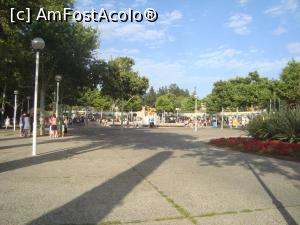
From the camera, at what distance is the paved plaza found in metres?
6.57

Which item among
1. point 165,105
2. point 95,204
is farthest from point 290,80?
point 165,105

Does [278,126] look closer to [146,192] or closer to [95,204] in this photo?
[146,192]

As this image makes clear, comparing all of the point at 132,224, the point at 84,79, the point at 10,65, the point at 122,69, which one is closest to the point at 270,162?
the point at 132,224

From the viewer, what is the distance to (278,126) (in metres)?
22.4

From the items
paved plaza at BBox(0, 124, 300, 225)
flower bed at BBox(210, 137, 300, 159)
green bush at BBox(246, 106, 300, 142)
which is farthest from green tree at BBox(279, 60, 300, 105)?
paved plaza at BBox(0, 124, 300, 225)

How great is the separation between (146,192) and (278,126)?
606 inches

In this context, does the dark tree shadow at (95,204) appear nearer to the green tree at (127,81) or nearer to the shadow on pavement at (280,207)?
the shadow on pavement at (280,207)

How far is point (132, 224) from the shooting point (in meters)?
6.15

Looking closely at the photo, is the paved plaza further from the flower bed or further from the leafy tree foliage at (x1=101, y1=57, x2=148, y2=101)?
the leafy tree foliage at (x1=101, y1=57, x2=148, y2=101)

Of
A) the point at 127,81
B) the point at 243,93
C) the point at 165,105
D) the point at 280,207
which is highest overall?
the point at 127,81

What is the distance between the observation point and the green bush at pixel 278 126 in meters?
21.1

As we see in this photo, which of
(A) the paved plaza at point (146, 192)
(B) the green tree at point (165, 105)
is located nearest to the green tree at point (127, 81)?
(A) the paved plaza at point (146, 192)

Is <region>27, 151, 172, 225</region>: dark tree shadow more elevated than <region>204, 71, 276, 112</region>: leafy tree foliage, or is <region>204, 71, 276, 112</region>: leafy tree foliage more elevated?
<region>204, 71, 276, 112</region>: leafy tree foliage

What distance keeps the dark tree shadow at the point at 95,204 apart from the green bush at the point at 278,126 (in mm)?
12423
